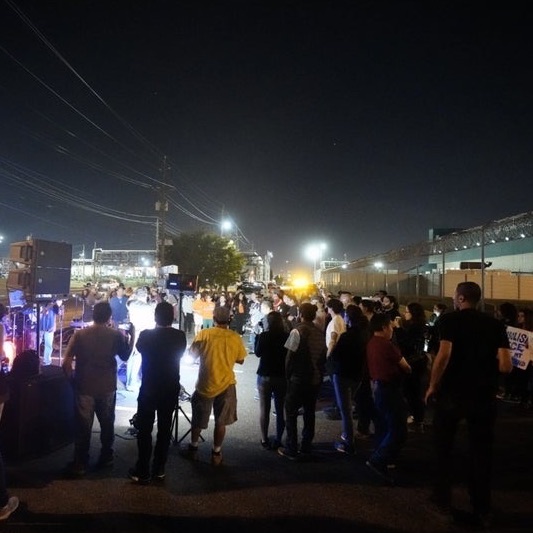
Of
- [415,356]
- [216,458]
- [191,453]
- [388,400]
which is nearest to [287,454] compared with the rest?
[216,458]

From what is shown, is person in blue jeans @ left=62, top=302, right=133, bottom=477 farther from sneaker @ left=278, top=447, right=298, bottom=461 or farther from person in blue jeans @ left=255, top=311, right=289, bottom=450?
sneaker @ left=278, top=447, right=298, bottom=461

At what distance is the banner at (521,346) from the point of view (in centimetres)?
802

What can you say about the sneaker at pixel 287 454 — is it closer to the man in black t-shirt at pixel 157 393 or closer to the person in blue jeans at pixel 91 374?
the man in black t-shirt at pixel 157 393

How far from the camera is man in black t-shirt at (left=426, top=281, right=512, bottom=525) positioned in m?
4.03

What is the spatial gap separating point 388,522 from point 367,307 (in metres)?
4.59

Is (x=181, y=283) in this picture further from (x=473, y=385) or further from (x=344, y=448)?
(x=473, y=385)

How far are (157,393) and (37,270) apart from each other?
4.63 m

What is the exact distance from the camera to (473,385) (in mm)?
4043

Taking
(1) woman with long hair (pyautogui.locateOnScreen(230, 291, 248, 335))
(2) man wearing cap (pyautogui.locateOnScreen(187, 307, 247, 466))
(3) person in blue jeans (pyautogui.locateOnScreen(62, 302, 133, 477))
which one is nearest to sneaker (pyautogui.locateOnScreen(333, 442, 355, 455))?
(2) man wearing cap (pyautogui.locateOnScreen(187, 307, 247, 466))

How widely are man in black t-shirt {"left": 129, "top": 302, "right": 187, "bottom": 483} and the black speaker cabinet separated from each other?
1358 mm

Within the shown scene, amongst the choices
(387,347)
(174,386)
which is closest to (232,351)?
(174,386)

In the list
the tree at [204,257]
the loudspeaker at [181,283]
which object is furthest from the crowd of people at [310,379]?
the tree at [204,257]

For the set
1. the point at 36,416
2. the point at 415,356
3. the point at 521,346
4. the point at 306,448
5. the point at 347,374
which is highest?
the point at 521,346


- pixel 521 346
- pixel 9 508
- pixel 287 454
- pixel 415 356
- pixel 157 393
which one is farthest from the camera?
pixel 521 346
